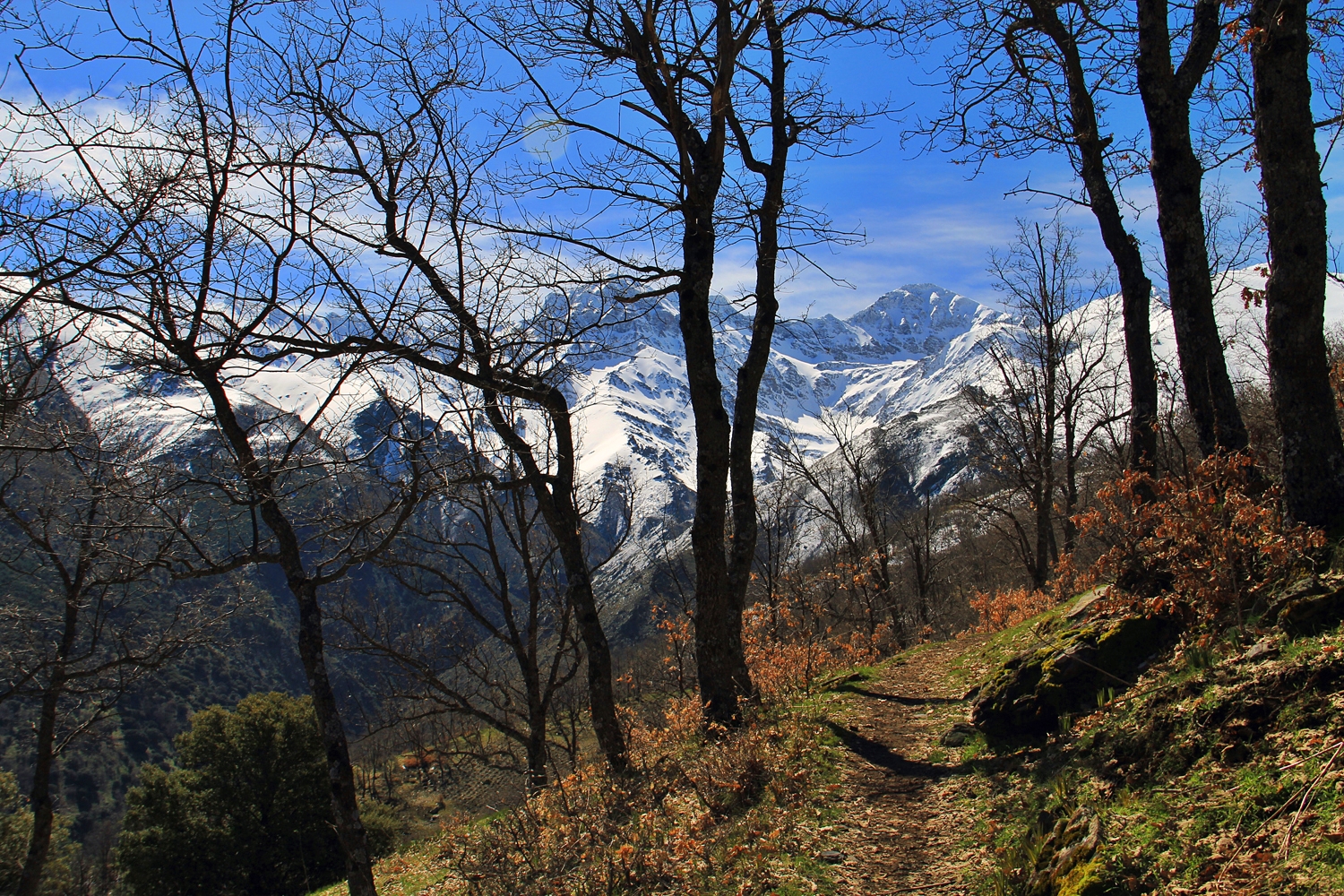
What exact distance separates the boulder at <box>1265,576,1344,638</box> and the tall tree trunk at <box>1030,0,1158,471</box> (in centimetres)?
420

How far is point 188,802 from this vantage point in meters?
23.4

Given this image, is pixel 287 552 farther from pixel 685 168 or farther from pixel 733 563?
pixel 685 168

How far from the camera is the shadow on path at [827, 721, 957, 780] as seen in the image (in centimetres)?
562

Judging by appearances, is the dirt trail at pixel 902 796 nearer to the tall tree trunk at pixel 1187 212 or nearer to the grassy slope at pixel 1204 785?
the grassy slope at pixel 1204 785

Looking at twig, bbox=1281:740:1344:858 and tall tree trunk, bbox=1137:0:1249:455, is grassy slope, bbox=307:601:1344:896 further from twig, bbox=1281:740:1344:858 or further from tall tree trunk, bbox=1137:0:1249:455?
tall tree trunk, bbox=1137:0:1249:455

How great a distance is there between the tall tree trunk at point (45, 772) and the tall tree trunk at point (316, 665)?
6.56 metres

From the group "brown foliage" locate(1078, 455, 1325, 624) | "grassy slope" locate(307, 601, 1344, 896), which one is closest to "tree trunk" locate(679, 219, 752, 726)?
"grassy slope" locate(307, 601, 1344, 896)

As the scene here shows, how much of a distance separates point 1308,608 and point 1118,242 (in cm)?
555

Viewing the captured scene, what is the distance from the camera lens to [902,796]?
17.6 feet

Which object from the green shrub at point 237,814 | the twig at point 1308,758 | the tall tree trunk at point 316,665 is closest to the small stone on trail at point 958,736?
the twig at point 1308,758

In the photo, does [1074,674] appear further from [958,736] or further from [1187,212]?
[1187,212]

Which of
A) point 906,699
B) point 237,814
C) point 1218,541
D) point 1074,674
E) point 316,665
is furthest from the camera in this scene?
point 237,814

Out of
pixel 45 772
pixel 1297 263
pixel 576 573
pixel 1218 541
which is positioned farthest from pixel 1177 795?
pixel 45 772

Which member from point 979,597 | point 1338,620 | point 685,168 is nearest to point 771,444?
point 979,597
